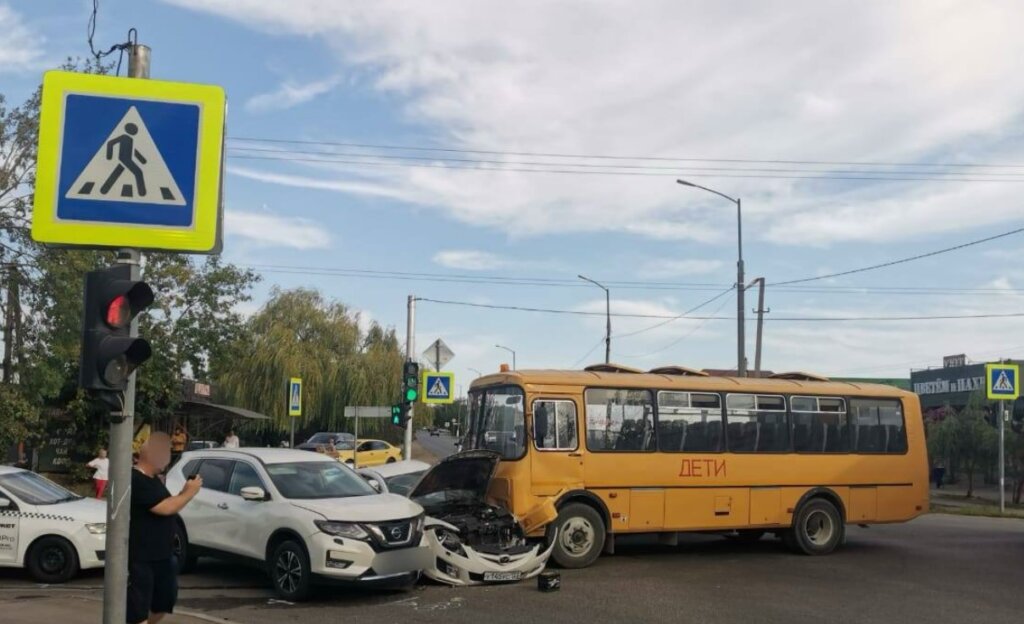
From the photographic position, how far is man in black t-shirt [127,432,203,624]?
6293 mm

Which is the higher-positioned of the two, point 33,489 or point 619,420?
point 619,420

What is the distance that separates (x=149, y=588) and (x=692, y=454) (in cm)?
A: 1022

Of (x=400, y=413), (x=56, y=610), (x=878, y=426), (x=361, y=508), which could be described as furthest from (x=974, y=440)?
(x=56, y=610)

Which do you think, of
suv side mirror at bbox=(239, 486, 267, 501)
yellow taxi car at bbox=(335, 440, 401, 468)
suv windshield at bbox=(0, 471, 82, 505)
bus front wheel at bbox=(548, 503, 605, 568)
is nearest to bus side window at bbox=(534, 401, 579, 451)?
bus front wheel at bbox=(548, 503, 605, 568)

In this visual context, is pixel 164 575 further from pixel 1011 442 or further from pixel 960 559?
pixel 1011 442

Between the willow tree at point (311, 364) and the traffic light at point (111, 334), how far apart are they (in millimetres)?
41291

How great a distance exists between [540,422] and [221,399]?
36308 mm

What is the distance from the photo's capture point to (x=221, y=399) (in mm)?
47281

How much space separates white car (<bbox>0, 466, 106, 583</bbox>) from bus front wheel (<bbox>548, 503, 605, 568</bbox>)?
19.6 feet

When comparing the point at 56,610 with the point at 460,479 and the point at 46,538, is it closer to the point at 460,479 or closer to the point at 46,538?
the point at 46,538

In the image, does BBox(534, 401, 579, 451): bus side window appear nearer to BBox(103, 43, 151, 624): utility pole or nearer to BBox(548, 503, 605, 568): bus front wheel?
BBox(548, 503, 605, 568): bus front wheel

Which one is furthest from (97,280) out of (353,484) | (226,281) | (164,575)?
(226,281)

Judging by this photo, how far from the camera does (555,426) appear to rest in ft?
46.5

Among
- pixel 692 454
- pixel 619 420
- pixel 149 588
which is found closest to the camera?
pixel 149 588
